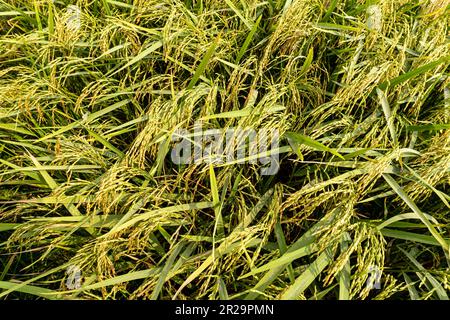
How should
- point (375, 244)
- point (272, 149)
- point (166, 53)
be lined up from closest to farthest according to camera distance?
point (375, 244) → point (272, 149) → point (166, 53)

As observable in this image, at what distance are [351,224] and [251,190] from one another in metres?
0.26

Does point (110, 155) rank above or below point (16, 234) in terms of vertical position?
above

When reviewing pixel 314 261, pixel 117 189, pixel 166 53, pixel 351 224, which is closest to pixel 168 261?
pixel 117 189

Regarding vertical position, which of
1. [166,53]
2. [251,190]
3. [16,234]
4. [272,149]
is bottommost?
[16,234]

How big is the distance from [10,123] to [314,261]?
89 cm

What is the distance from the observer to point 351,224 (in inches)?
45.5

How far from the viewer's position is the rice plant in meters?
1.08

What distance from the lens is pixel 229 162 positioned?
1107 millimetres

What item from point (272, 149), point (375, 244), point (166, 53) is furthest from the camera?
point (166, 53)

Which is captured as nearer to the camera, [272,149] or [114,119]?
[272,149]

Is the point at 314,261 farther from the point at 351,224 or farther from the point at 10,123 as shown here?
the point at 10,123

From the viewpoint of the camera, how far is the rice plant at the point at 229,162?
108 centimetres

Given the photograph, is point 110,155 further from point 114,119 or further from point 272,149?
point 272,149

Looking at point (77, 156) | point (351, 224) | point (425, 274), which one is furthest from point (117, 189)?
point (425, 274)
